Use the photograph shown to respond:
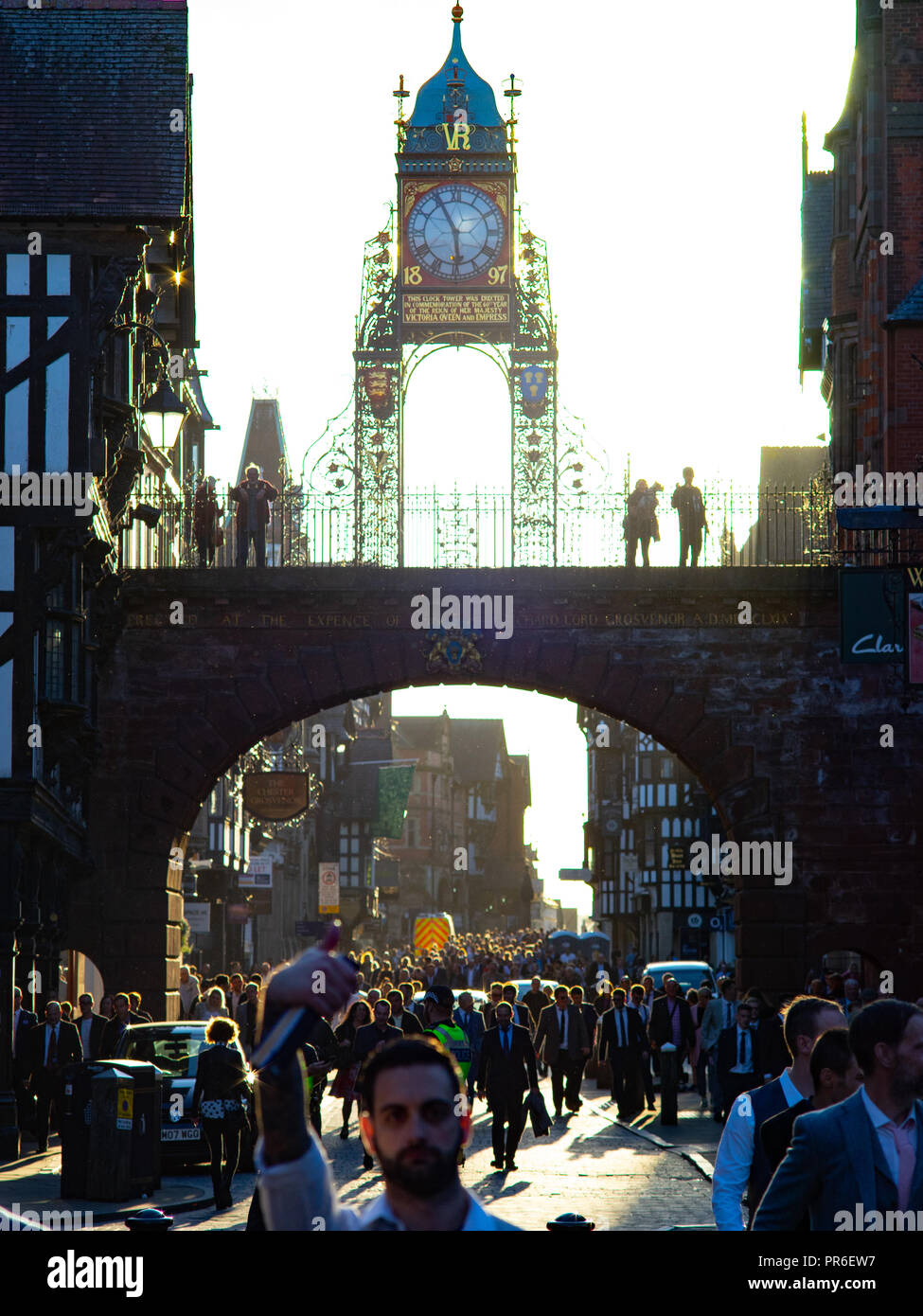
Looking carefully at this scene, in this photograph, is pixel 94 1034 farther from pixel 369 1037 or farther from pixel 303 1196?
pixel 303 1196

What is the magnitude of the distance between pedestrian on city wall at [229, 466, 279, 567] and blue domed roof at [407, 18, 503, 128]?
11281mm

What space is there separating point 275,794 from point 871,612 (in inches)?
470

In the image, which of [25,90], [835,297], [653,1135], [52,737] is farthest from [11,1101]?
[835,297]

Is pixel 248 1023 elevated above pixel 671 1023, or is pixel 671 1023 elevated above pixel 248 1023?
pixel 248 1023

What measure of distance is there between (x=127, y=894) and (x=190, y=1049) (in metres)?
8.43

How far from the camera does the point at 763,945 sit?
92.5 ft

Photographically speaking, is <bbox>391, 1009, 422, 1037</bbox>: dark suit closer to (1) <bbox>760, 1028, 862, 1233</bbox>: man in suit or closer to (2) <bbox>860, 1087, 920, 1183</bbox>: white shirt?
(1) <bbox>760, 1028, 862, 1233</bbox>: man in suit

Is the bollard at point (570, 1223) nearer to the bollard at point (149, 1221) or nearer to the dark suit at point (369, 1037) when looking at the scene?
the bollard at point (149, 1221)

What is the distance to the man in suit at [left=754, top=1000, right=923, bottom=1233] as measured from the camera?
18.6 ft

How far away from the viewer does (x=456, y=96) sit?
39719 mm

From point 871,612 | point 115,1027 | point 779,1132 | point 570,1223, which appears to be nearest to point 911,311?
point 871,612

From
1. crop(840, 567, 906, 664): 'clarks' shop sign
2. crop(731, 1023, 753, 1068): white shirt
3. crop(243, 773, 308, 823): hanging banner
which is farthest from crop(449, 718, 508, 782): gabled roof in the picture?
crop(731, 1023, 753, 1068): white shirt

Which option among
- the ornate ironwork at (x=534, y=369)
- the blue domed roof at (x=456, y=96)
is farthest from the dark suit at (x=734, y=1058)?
the blue domed roof at (x=456, y=96)

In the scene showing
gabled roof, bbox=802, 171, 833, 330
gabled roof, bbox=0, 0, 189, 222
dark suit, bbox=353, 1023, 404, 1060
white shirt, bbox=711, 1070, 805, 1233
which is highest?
gabled roof, bbox=802, 171, 833, 330
